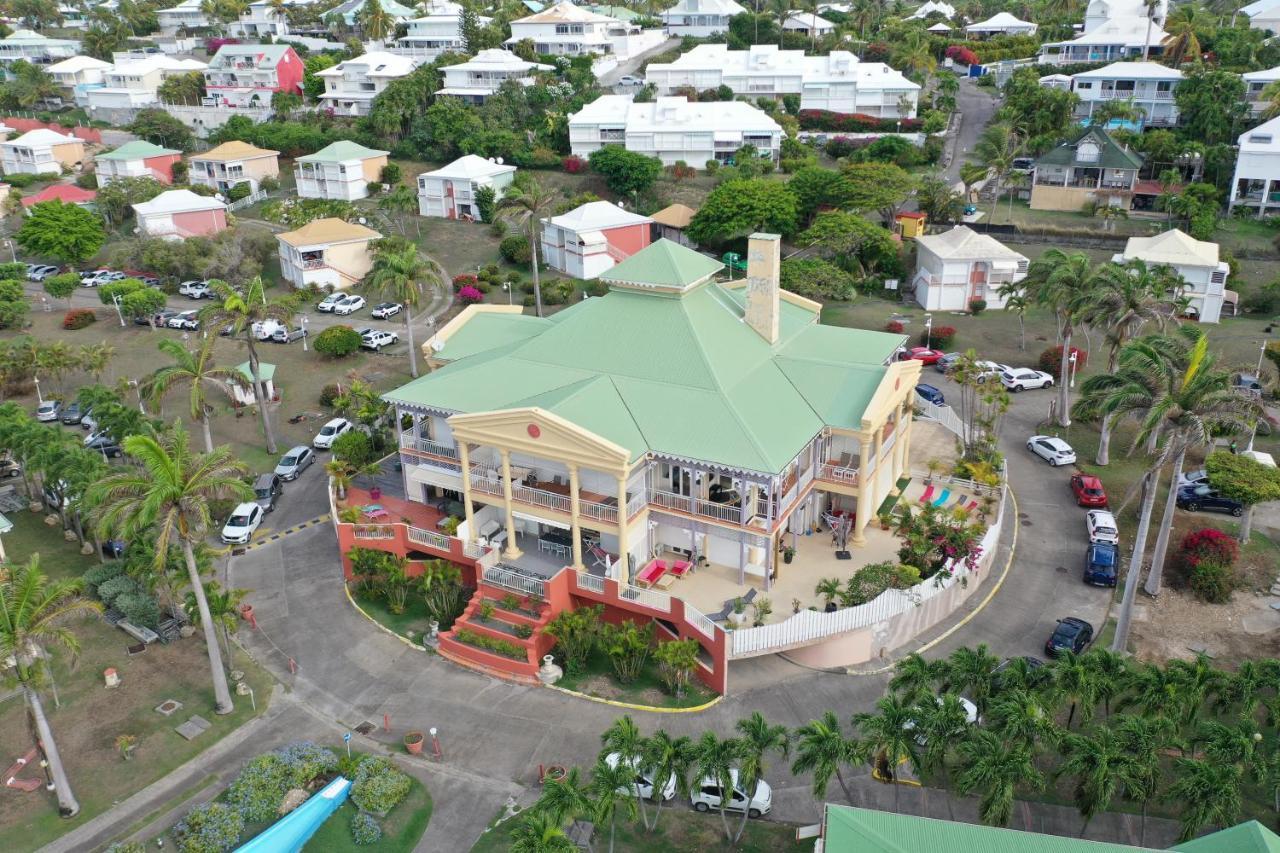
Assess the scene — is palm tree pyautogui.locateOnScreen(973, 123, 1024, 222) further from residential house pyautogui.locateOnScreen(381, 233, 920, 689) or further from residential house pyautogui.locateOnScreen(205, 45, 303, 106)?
residential house pyautogui.locateOnScreen(205, 45, 303, 106)

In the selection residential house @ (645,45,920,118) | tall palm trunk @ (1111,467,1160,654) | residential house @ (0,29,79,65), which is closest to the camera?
tall palm trunk @ (1111,467,1160,654)

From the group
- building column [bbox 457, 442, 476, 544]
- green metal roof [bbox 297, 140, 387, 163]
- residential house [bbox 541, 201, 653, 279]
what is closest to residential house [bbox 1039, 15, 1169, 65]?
residential house [bbox 541, 201, 653, 279]

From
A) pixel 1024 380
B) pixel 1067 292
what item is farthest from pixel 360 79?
pixel 1067 292

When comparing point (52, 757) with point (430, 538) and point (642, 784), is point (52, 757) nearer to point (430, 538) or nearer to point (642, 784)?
point (430, 538)

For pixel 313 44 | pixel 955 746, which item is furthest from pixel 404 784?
pixel 313 44

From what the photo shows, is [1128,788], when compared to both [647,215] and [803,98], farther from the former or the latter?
[803,98]

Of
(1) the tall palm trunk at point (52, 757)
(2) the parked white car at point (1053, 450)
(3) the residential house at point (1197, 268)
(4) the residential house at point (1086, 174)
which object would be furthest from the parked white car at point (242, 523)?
(4) the residential house at point (1086, 174)
